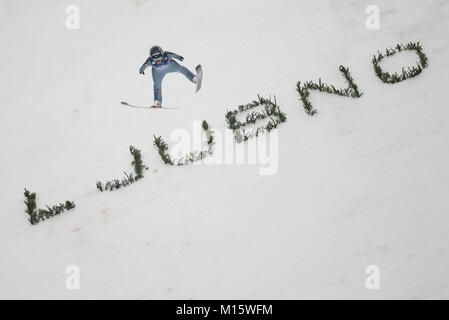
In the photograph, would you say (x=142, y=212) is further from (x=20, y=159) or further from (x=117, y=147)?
(x=20, y=159)

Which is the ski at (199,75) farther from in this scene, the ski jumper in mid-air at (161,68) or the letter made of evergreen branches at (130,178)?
the letter made of evergreen branches at (130,178)

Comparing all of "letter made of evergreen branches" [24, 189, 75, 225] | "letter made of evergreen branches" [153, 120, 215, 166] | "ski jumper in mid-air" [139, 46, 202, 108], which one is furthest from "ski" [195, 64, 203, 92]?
"letter made of evergreen branches" [24, 189, 75, 225]

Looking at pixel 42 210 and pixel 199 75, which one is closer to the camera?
pixel 42 210

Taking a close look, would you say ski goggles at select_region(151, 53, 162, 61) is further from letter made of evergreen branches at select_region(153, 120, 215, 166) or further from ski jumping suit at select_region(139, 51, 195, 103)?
letter made of evergreen branches at select_region(153, 120, 215, 166)

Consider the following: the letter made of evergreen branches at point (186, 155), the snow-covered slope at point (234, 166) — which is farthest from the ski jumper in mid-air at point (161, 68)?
the letter made of evergreen branches at point (186, 155)

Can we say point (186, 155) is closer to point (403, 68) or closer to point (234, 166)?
point (234, 166)

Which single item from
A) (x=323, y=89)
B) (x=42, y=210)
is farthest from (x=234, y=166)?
(x=42, y=210)
